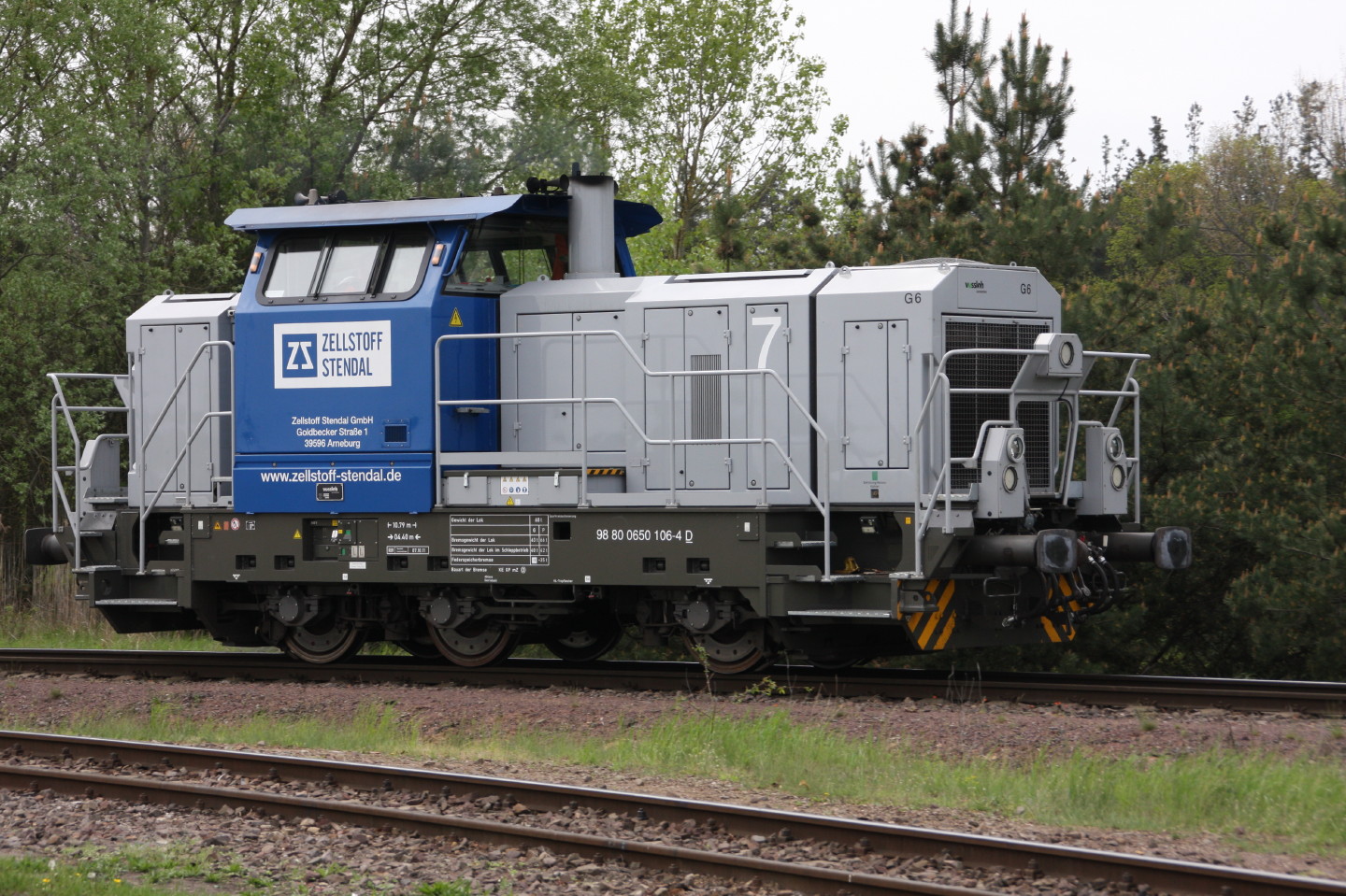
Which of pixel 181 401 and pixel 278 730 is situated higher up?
pixel 181 401

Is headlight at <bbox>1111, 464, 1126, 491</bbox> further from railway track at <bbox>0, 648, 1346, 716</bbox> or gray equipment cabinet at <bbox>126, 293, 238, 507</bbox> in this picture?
gray equipment cabinet at <bbox>126, 293, 238, 507</bbox>

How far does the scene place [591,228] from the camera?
481 inches

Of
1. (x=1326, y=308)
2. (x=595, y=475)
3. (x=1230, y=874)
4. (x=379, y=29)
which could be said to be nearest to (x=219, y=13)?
(x=379, y=29)

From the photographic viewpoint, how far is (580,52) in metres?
26.6

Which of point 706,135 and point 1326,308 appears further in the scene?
point 706,135

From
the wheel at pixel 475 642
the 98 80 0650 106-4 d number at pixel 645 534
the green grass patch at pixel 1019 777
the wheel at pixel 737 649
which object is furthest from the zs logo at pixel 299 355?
the green grass patch at pixel 1019 777

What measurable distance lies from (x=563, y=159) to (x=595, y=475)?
14.0 meters

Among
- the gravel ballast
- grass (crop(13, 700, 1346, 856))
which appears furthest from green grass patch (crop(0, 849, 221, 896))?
grass (crop(13, 700, 1346, 856))

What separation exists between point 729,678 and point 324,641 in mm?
3736

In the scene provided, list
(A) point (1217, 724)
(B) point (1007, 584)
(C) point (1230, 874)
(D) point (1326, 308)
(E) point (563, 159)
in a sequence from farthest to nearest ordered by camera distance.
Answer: (E) point (563, 159)
(D) point (1326, 308)
(B) point (1007, 584)
(A) point (1217, 724)
(C) point (1230, 874)

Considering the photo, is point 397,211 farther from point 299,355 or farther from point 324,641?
point 324,641

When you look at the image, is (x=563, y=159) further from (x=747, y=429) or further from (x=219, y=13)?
(x=747, y=429)

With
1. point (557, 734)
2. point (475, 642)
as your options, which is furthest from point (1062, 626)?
point (475, 642)

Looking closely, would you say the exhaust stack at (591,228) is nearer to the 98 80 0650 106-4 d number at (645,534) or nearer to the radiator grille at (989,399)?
the 98 80 0650 106-4 d number at (645,534)
